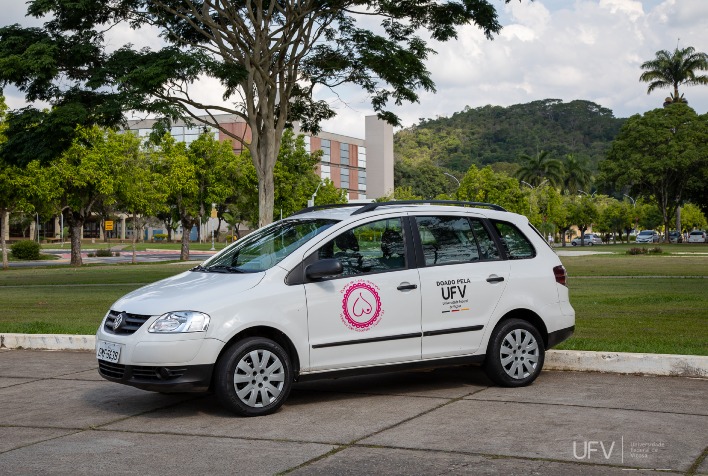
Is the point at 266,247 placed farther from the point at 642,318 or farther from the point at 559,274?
the point at 642,318

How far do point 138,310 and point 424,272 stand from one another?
2.59 m

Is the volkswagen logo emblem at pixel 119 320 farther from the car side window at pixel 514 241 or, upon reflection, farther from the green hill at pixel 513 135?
the green hill at pixel 513 135

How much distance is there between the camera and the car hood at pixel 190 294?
719 cm

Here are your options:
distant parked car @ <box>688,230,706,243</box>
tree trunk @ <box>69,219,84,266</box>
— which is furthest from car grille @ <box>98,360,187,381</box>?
distant parked car @ <box>688,230,706,243</box>

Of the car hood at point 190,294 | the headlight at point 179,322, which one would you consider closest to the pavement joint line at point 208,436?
the headlight at point 179,322

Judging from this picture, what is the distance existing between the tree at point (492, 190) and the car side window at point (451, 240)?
71415 millimetres

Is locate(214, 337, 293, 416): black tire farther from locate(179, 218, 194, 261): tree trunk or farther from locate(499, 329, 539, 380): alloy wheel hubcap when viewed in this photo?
locate(179, 218, 194, 261): tree trunk

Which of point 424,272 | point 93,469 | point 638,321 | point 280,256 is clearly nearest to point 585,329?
point 638,321

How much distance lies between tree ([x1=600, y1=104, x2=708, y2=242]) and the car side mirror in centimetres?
7364

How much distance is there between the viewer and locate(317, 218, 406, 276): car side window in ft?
26.0

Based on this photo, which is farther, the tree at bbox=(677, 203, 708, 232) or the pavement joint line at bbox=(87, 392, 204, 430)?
the tree at bbox=(677, 203, 708, 232)

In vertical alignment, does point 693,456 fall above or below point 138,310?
below

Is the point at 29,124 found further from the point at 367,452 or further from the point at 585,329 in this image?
the point at 367,452

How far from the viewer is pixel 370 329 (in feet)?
25.7
